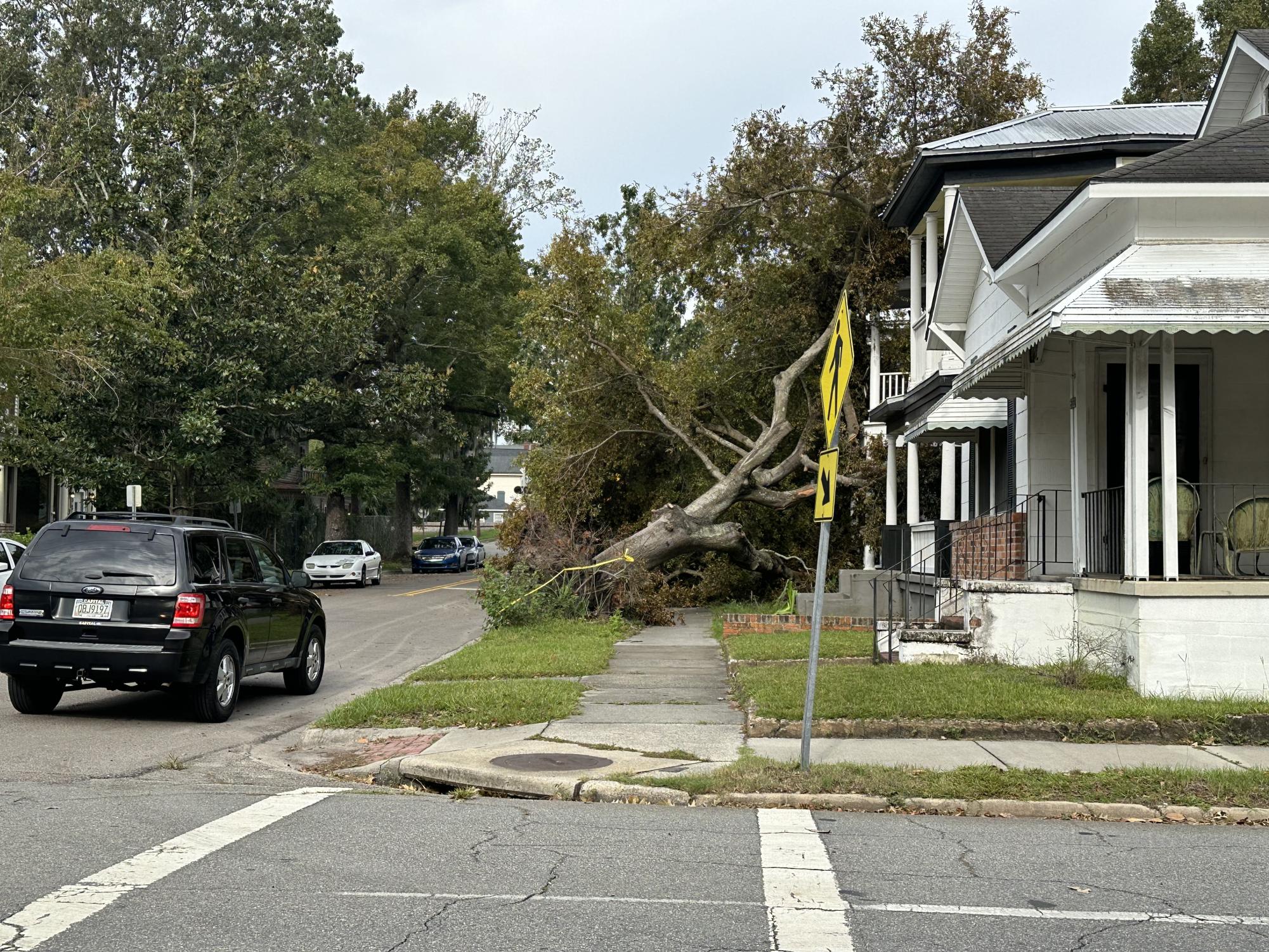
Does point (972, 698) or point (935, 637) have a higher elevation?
point (935, 637)

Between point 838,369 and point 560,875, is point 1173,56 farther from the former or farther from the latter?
point 560,875

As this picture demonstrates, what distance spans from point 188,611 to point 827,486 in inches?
237

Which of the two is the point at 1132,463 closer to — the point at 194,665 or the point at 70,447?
the point at 194,665

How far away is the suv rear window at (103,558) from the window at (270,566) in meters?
1.98

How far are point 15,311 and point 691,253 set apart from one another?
13.9m

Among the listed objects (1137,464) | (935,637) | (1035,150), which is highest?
(1035,150)

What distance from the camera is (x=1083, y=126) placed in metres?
23.1

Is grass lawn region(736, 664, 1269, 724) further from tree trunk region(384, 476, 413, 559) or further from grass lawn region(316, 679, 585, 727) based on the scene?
tree trunk region(384, 476, 413, 559)

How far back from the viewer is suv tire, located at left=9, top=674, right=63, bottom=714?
12.2 metres

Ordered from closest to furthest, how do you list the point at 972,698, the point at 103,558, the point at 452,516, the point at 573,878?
the point at 573,878, the point at 972,698, the point at 103,558, the point at 452,516

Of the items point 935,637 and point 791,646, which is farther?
point 791,646

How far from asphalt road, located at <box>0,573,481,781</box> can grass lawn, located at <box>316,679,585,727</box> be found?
0.72 m

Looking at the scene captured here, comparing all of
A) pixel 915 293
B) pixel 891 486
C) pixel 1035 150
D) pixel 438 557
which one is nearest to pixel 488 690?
pixel 891 486

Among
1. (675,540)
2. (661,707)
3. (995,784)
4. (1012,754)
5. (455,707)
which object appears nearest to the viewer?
(995,784)
